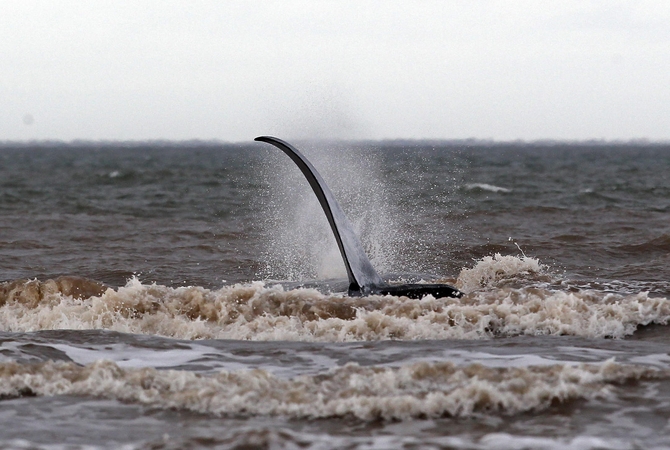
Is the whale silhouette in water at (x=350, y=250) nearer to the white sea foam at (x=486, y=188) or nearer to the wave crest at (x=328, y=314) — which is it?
the wave crest at (x=328, y=314)

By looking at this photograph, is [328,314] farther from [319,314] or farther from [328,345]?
[328,345]

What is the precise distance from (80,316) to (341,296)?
2.67m

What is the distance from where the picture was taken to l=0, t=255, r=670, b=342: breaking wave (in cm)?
797

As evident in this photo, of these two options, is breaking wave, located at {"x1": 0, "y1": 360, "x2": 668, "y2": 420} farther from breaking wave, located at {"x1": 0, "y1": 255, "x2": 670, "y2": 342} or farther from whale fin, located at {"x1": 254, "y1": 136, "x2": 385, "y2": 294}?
whale fin, located at {"x1": 254, "y1": 136, "x2": 385, "y2": 294}

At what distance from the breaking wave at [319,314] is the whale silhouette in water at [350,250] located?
20 centimetres

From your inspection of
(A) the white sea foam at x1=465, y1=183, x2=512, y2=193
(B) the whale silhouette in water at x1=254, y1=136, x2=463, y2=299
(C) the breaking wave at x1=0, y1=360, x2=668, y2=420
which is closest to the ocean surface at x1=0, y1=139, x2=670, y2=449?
(C) the breaking wave at x1=0, y1=360, x2=668, y2=420

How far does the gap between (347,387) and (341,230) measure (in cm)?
307

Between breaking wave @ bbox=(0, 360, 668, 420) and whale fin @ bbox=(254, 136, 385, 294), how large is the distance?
2534 mm

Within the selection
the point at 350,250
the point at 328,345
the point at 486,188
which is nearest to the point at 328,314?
the point at 350,250

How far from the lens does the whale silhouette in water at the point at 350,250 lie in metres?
8.83

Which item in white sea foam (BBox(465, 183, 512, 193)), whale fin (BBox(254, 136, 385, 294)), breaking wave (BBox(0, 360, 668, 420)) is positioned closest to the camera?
breaking wave (BBox(0, 360, 668, 420))

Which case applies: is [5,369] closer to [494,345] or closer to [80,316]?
[80,316]

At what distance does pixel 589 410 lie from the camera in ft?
18.0

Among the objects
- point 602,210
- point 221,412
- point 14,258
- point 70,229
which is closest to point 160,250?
point 14,258
